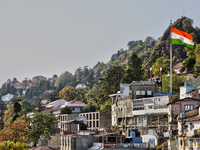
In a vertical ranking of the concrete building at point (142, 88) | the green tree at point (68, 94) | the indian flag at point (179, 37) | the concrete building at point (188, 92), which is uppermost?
the indian flag at point (179, 37)

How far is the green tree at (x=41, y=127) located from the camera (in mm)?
73688

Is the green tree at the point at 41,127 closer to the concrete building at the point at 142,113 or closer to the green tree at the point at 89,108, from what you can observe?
the concrete building at the point at 142,113

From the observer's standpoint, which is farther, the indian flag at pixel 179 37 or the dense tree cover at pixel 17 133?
the dense tree cover at pixel 17 133

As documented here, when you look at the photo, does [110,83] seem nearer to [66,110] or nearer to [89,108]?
[89,108]

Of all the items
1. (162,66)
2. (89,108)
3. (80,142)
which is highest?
(162,66)

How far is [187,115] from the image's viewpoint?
151 ft

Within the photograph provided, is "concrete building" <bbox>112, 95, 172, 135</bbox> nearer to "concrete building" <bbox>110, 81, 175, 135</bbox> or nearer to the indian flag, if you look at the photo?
"concrete building" <bbox>110, 81, 175, 135</bbox>

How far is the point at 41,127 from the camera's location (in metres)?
75.1

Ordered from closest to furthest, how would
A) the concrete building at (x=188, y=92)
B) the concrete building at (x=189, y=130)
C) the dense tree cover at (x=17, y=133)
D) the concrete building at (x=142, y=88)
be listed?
the concrete building at (x=189, y=130), the concrete building at (x=188, y=92), the concrete building at (x=142, y=88), the dense tree cover at (x=17, y=133)

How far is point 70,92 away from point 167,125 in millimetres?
85954

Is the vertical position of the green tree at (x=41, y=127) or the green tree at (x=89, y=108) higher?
the green tree at (x=89, y=108)

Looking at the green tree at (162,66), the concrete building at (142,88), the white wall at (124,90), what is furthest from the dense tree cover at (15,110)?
the concrete building at (142,88)

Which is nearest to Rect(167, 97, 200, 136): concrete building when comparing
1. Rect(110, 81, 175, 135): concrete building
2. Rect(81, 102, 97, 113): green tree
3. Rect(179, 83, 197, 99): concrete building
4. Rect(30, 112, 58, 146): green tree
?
Rect(110, 81, 175, 135): concrete building

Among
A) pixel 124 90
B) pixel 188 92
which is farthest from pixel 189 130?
pixel 124 90
